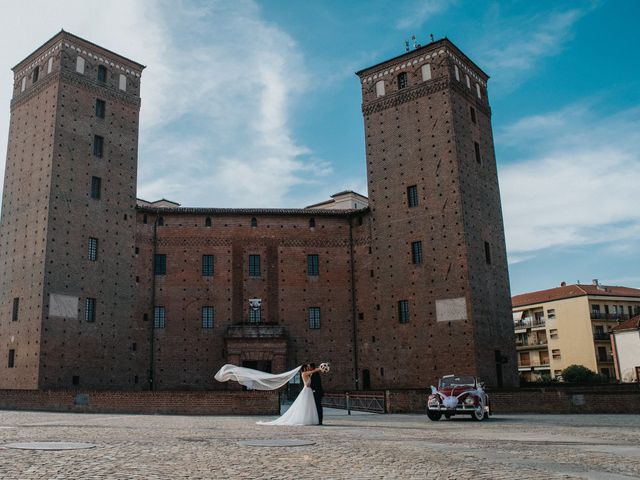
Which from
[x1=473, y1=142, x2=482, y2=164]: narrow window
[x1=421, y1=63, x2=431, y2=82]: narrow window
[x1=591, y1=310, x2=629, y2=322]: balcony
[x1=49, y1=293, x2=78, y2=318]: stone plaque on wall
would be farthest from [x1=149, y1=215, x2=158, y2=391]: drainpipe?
[x1=591, y1=310, x2=629, y2=322]: balcony

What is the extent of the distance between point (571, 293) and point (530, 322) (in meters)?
4.95

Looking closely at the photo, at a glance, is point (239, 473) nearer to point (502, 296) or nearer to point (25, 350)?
point (25, 350)

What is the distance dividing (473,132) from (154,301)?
1834 cm

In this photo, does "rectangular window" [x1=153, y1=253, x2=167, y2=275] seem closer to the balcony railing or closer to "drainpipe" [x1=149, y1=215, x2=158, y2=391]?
"drainpipe" [x1=149, y1=215, x2=158, y2=391]

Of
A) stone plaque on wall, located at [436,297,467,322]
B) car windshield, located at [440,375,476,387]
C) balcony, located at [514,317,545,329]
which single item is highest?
balcony, located at [514,317,545,329]

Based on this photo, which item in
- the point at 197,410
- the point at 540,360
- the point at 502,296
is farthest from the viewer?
the point at 540,360

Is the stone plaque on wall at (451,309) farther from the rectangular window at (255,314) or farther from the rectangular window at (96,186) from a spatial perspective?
the rectangular window at (96,186)

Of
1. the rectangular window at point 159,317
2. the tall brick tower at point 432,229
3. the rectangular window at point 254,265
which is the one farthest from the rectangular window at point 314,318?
the rectangular window at point 159,317

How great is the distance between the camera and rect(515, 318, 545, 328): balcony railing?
5606 cm

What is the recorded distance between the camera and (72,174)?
28.8m

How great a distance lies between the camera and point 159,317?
102 ft

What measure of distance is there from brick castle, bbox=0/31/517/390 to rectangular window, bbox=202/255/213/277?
0.17 ft

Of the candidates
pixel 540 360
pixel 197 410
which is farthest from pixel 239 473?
pixel 540 360

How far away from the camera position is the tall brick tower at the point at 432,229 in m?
28.1
